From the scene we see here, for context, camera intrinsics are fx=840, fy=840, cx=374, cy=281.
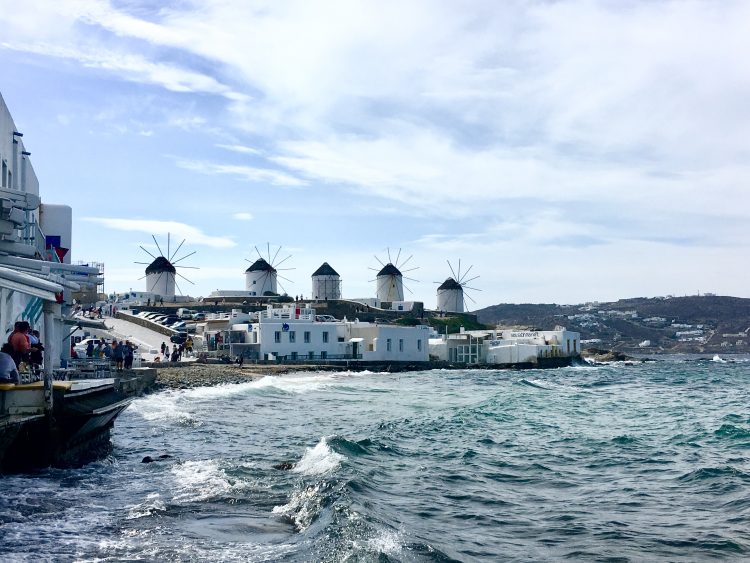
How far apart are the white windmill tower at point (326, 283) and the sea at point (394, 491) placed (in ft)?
285

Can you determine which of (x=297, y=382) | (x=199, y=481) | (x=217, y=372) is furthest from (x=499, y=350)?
(x=199, y=481)

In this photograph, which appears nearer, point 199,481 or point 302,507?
point 302,507

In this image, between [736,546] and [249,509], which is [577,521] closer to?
[736,546]

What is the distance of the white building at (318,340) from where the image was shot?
209 ft

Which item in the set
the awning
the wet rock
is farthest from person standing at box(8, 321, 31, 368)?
the wet rock

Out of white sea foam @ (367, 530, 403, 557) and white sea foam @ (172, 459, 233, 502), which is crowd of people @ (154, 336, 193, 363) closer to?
white sea foam @ (172, 459, 233, 502)

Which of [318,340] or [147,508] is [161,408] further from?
[318,340]

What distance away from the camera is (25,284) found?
15.3 metres

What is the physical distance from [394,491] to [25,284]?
7.70 metres

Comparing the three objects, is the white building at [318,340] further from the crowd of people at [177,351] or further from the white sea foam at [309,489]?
the white sea foam at [309,489]

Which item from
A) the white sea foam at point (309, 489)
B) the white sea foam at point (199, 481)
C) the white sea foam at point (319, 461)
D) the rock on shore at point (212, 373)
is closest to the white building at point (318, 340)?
the rock on shore at point (212, 373)

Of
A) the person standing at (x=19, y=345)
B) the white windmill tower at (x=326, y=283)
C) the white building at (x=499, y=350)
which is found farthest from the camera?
the white windmill tower at (x=326, y=283)

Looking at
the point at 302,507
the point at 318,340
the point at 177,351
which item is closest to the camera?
the point at 302,507

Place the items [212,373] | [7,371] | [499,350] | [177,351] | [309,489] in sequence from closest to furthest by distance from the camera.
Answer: [309,489] < [7,371] < [212,373] < [177,351] < [499,350]
